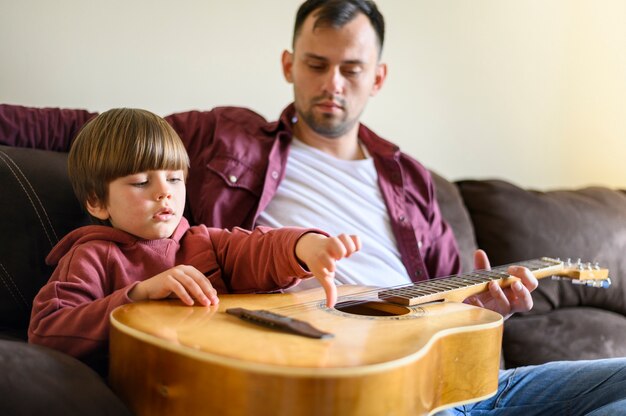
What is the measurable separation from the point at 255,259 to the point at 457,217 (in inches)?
37.8

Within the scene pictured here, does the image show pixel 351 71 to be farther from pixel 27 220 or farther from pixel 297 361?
pixel 297 361

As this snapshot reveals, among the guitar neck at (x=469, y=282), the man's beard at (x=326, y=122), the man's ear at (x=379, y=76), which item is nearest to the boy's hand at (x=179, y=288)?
the guitar neck at (x=469, y=282)

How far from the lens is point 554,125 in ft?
9.43

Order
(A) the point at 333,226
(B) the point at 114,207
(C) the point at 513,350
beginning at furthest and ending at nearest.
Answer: (C) the point at 513,350, (A) the point at 333,226, (B) the point at 114,207

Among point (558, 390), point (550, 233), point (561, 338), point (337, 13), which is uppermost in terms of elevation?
point (337, 13)

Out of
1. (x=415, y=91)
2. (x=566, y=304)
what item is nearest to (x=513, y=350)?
(x=566, y=304)

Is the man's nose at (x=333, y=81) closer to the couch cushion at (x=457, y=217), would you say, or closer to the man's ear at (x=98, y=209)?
the couch cushion at (x=457, y=217)

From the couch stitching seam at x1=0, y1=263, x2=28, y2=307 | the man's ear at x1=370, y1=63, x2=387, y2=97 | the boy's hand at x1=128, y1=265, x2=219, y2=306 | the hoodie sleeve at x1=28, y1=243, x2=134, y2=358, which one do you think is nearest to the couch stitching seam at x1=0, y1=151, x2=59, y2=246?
the couch stitching seam at x1=0, y1=263, x2=28, y2=307

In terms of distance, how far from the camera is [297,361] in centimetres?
93

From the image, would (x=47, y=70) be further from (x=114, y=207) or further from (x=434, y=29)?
(x=434, y=29)

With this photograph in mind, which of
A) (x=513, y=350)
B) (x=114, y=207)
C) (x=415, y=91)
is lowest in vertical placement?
(x=513, y=350)

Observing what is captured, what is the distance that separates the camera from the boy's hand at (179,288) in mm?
1191

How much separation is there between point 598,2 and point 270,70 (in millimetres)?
1467

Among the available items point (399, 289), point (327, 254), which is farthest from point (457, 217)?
point (327, 254)
